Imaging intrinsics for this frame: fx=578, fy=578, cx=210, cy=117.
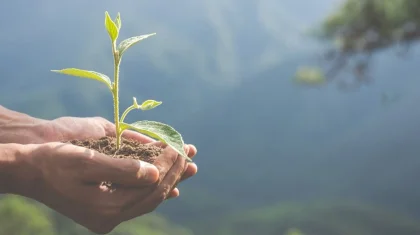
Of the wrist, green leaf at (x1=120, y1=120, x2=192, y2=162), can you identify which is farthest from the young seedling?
the wrist

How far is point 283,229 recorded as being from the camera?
34.0ft

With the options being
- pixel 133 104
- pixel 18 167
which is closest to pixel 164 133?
pixel 133 104

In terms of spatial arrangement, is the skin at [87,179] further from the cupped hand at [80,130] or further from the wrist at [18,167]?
the cupped hand at [80,130]

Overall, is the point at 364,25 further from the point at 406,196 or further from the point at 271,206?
the point at 271,206

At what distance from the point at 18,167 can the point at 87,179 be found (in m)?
0.10

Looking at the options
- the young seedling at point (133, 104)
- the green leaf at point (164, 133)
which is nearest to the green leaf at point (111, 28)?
the young seedling at point (133, 104)

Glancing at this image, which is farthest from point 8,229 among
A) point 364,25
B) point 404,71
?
point 404,71

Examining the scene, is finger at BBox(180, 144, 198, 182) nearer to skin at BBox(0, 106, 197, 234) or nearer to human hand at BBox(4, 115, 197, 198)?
skin at BBox(0, 106, 197, 234)

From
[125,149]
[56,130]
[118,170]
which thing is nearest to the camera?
[118,170]

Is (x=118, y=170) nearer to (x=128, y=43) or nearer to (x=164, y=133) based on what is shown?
(x=164, y=133)

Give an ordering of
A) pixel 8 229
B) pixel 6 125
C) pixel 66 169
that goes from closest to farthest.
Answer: pixel 66 169 → pixel 6 125 → pixel 8 229

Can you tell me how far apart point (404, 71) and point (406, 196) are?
357 cm

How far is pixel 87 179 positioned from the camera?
2.35 ft

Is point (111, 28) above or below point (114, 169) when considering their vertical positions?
above
